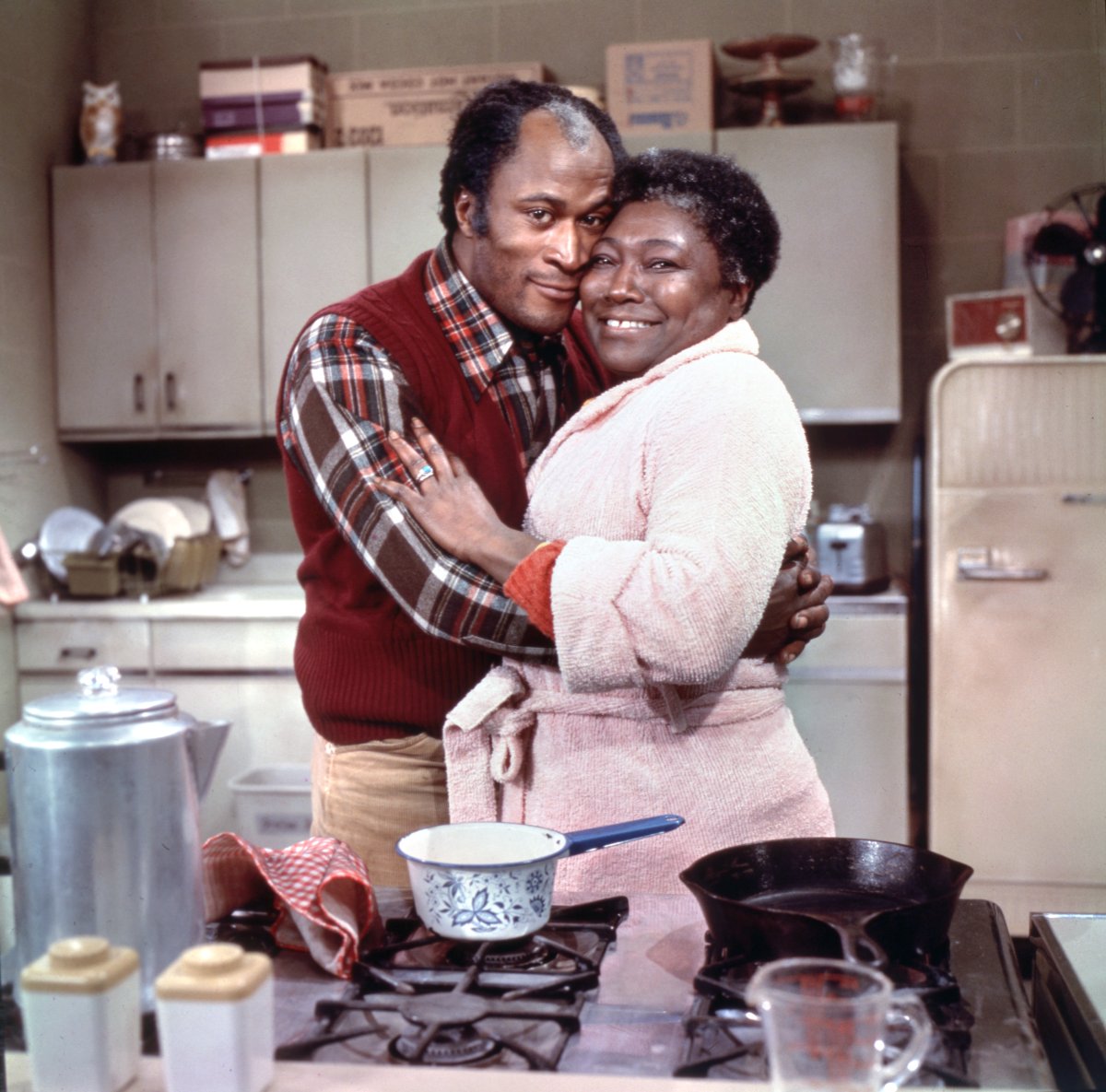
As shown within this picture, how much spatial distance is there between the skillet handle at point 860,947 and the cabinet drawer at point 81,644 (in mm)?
2771

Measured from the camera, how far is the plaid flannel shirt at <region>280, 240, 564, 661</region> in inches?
53.4

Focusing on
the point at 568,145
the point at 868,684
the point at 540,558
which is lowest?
the point at 868,684

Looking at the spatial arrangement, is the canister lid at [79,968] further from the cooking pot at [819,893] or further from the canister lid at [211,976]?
the cooking pot at [819,893]

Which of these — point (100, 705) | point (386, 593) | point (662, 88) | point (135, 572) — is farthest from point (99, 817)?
point (662, 88)

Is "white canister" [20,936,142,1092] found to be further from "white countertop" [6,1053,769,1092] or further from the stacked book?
the stacked book

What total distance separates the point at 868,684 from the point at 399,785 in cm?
182

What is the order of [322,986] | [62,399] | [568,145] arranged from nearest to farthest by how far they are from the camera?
[322,986] → [568,145] → [62,399]

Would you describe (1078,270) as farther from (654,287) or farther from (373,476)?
(373,476)

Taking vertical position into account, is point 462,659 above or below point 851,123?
below

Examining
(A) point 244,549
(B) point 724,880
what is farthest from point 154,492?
(B) point 724,880

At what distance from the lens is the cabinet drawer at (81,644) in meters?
3.34

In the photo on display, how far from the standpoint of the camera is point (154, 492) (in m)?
3.99

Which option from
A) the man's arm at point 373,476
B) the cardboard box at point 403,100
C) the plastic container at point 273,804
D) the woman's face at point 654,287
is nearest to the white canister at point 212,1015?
the man's arm at point 373,476

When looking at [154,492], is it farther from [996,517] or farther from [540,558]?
[540,558]
